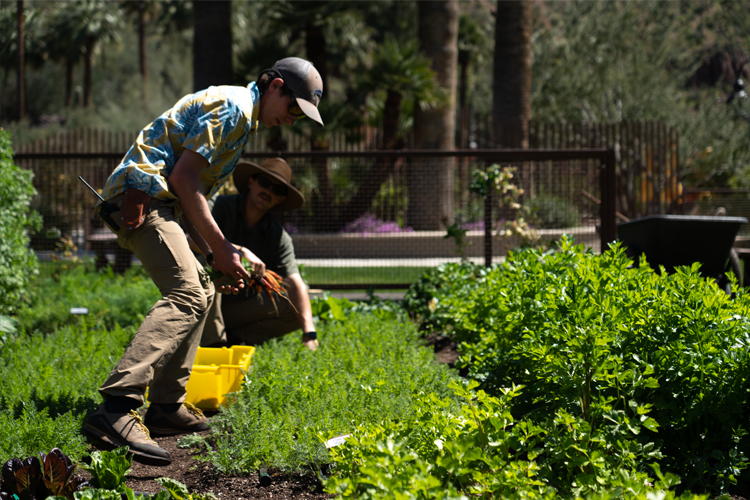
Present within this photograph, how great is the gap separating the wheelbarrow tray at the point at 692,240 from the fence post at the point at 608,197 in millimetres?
1577

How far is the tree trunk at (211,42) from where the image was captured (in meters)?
15.5

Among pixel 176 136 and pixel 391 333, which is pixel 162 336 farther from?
pixel 391 333

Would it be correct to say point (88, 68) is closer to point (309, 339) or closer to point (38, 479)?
point (309, 339)

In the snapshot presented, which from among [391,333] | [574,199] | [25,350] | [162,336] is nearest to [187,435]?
[162,336]

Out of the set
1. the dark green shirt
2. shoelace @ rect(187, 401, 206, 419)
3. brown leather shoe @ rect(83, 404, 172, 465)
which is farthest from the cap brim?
the dark green shirt

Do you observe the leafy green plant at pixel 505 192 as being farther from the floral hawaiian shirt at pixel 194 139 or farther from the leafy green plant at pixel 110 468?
the leafy green plant at pixel 110 468

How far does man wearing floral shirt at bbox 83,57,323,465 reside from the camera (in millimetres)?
4094

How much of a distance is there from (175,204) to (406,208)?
19.2ft

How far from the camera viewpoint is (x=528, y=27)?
632 inches

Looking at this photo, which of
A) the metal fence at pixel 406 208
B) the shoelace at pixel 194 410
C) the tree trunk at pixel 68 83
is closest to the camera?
the shoelace at pixel 194 410

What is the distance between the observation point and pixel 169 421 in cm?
460

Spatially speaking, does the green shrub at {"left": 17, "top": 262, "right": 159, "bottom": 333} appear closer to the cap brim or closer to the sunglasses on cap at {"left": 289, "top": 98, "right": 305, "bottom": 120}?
the sunglasses on cap at {"left": 289, "top": 98, "right": 305, "bottom": 120}

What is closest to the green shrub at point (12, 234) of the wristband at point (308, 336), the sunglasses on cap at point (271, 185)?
the sunglasses on cap at point (271, 185)

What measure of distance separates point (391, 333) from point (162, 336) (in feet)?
8.66
